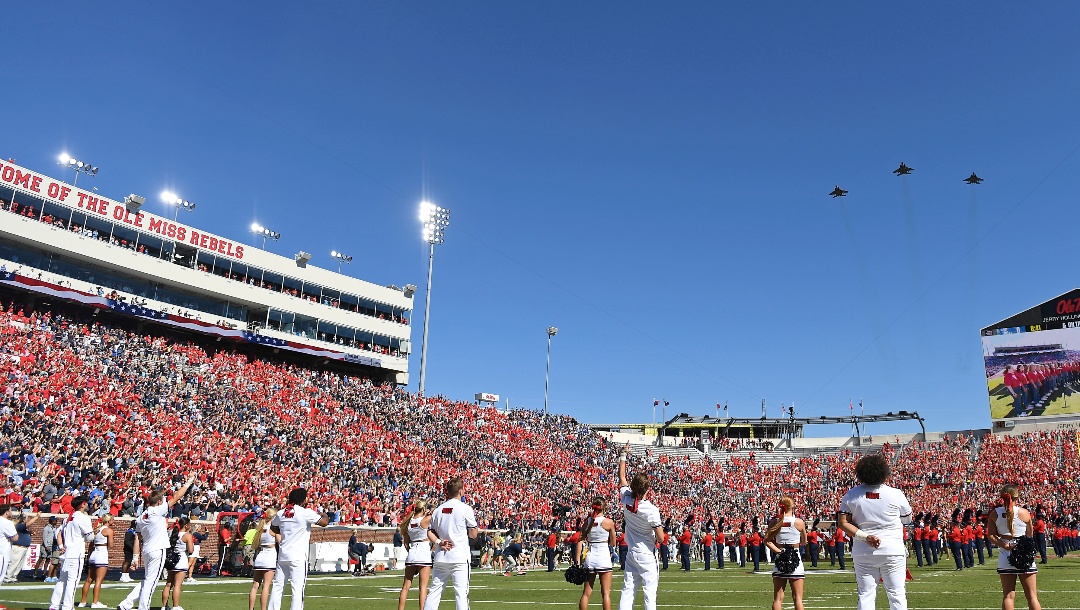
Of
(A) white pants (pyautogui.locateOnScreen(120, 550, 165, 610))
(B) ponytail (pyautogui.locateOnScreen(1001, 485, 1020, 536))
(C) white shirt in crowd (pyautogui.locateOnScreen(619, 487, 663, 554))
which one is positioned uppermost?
(B) ponytail (pyautogui.locateOnScreen(1001, 485, 1020, 536))

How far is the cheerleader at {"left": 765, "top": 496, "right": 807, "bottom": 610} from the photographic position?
1051cm

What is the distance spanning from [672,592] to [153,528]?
11.0 meters

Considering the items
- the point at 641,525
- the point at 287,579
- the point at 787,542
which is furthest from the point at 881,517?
the point at 287,579

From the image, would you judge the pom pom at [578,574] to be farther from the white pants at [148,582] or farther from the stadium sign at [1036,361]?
the stadium sign at [1036,361]

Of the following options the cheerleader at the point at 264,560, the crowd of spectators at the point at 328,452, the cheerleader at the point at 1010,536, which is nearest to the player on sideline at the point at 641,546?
the cheerleader at the point at 1010,536

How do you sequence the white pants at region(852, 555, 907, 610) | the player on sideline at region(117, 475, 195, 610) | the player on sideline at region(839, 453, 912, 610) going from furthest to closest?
the player on sideline at region(117, 475, 195, 610)
the player on sideline at region(839, 453, 912, 610)
the white pants at region(852, 555, 907, 610)

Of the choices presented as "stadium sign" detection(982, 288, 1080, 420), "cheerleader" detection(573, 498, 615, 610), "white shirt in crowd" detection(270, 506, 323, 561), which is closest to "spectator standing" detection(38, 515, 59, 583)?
"white shirt in crowd" detection(270, 506, 323, 561)

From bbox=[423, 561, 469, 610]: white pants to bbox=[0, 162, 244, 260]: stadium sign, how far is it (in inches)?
1686

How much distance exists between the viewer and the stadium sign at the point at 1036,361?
55125 millimetres

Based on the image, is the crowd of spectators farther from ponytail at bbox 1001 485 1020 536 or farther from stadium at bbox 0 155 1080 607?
ponytail at bbox 1001 485 1020 536

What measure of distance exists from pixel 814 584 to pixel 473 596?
8114 millimetres

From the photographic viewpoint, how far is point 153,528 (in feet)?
38.6

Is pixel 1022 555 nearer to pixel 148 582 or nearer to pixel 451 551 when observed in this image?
pixel 451 551

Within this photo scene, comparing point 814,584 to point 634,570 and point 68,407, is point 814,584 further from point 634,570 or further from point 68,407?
point 68,407
